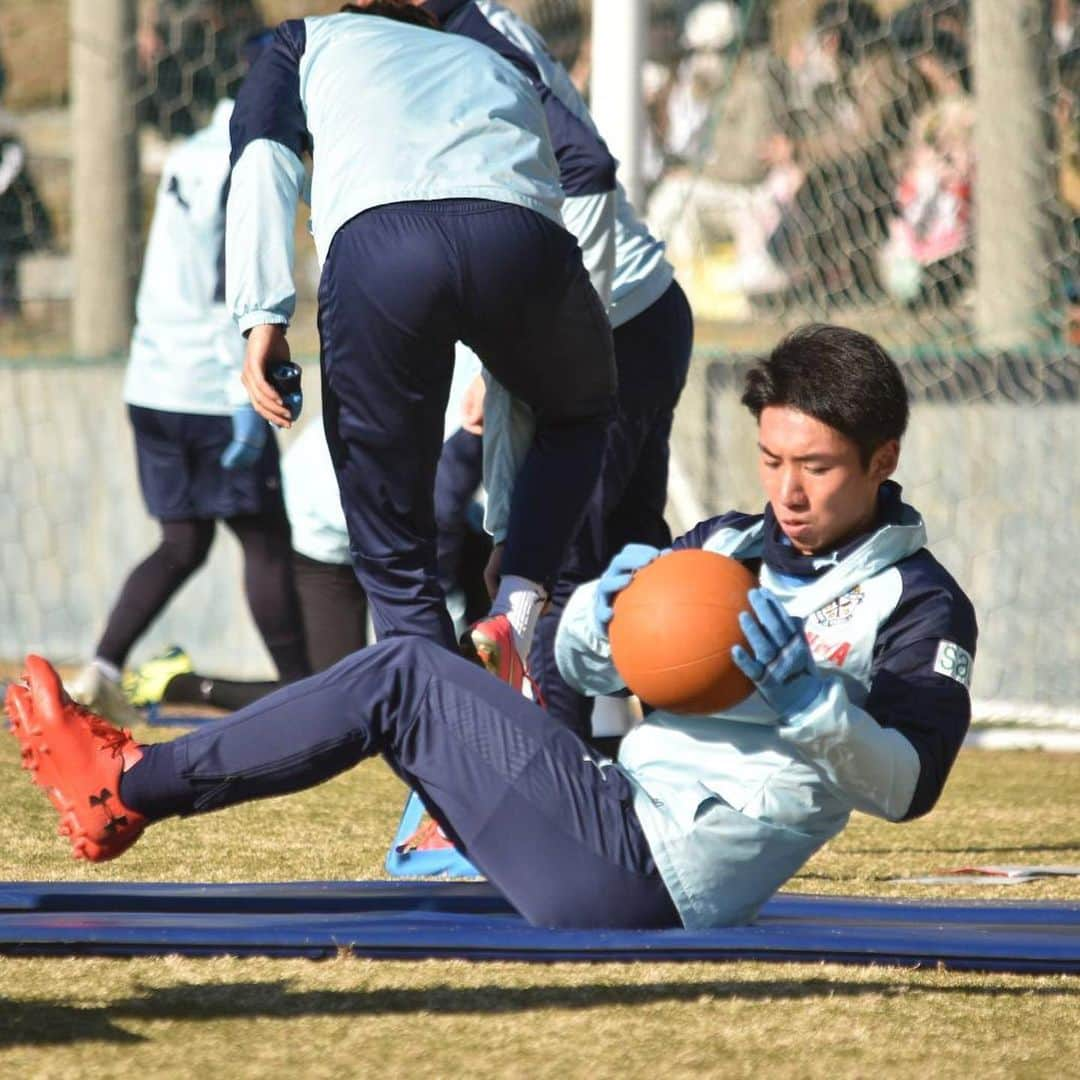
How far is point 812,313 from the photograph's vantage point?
28.3 ft

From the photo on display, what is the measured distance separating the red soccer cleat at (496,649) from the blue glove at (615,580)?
1038 mm

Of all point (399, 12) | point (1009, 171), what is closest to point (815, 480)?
point (399, 12)

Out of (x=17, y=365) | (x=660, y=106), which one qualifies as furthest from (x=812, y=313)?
(x=17, y=365)

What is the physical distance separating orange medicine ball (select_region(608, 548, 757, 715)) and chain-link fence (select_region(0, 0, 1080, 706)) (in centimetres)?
493

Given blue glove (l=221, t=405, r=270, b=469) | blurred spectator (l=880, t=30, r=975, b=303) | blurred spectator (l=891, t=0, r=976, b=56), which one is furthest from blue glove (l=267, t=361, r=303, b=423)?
blurred spectator (l=891, t=0, r=976, b=56)

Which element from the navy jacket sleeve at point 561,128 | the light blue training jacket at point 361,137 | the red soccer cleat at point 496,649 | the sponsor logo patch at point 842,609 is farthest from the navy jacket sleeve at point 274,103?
the sponsor logo patch at point 842,609

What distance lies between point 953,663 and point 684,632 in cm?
47

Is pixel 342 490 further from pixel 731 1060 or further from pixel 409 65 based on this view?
pixel 731 1060

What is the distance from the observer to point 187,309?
267 inches

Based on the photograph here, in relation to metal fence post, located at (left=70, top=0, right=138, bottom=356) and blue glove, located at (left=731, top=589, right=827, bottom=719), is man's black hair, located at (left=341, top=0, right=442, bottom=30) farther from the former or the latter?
metal fence post, located at (left=70, top=0, right=138, bottom=356)

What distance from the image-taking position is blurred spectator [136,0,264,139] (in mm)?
9422

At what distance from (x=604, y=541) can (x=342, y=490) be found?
1153mm

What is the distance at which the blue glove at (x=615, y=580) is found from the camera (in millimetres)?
3158

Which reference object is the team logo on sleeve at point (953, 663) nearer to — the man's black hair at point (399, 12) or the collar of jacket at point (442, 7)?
the man's black hair at point (399, 12)
